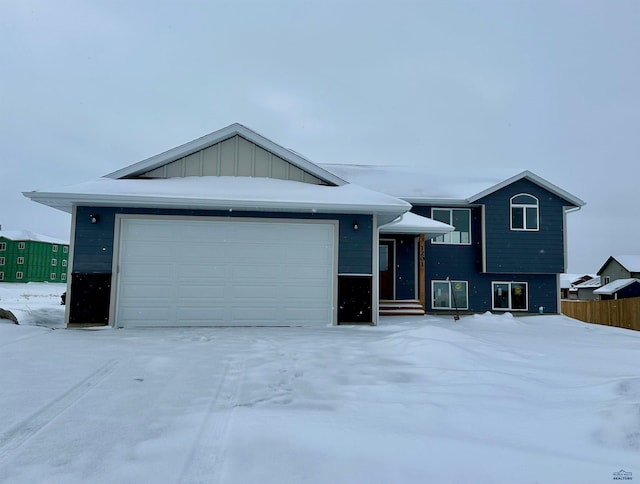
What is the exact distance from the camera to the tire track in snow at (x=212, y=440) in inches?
83.4

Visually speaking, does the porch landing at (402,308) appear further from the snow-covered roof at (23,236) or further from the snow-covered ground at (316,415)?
the snow-covered roof at (23,236)

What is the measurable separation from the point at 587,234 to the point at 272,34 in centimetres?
6029

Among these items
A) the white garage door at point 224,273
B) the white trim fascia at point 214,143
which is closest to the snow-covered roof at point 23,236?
the white trim fascia at point 214,143

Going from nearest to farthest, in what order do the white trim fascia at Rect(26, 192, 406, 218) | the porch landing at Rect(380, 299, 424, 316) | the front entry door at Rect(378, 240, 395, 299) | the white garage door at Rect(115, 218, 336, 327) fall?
the white trim fascia at Rect(26, 192, 406, 218) < the white garage door at Rect(115, 218, 336, 327) < the porch landing at Rect(380, 299, 424, 316) < the front entry door at Rect(378, 240, 395, 299)

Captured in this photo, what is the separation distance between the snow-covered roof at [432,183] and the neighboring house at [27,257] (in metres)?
35.1

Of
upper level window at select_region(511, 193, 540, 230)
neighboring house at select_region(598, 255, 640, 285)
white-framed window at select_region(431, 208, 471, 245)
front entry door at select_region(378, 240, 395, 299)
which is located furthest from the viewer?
neighboring house at select_region(598, 255, 640, 285)

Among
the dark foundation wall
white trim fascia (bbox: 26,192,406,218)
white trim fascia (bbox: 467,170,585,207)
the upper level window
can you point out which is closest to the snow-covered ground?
the dark foundation wall

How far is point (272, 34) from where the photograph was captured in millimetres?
23531

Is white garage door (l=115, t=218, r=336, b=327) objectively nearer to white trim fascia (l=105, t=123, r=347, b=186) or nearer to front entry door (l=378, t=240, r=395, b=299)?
white trim fascia (l=105, t=123, r=347, b=186)

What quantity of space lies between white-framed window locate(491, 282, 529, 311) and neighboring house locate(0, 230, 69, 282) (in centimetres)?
4100

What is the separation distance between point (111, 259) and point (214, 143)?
344 cm

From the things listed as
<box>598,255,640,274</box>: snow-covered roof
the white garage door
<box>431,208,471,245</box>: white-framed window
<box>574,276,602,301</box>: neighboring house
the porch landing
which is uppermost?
<box>431,208,471,245</box>: white-framed window

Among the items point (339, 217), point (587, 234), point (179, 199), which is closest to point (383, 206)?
point (339, 217)

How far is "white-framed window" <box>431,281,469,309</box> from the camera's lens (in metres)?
14.1
